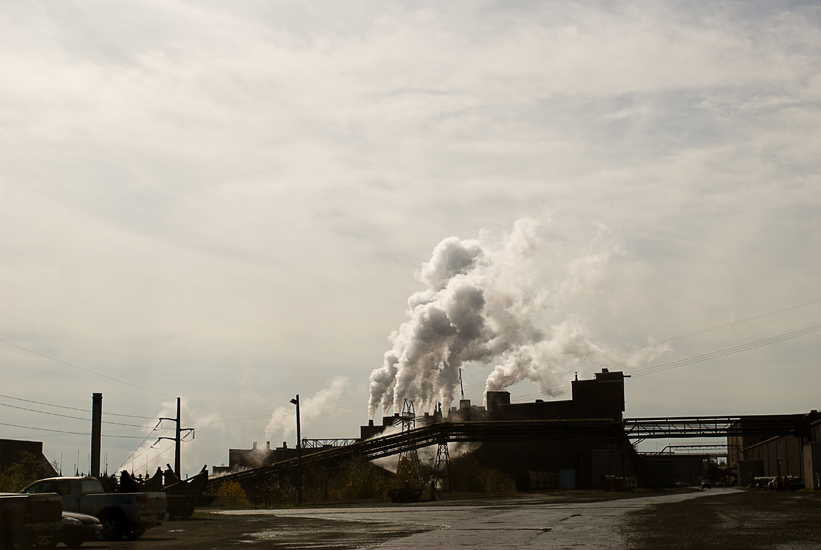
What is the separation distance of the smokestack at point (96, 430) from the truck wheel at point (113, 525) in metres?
34.9

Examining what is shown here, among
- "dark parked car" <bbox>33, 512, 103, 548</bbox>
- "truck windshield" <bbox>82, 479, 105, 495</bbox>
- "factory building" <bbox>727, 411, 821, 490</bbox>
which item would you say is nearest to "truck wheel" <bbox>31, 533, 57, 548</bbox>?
"dark parked car" <bbox>33, 512, 103, 548</bbox>

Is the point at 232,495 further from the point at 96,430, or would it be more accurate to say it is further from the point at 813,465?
the point at 813,465

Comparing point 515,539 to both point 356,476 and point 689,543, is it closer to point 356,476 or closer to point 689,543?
point 689,543

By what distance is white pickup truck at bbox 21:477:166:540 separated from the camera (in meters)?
21.6

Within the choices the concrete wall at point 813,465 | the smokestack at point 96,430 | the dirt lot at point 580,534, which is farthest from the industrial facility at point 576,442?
the dirt lot at point 580,534

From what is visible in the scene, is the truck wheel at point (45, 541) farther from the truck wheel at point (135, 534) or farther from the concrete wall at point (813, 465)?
the concrete wall at point (813, 465)

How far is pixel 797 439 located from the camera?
77.8 meters

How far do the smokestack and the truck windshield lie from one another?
34111 millimetres

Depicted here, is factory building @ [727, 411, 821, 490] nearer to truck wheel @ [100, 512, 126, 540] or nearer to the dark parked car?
truck wheel @ [100, 512, 126, 540]

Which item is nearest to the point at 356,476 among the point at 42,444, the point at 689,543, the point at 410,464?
the point at 410,464

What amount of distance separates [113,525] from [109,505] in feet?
1.76

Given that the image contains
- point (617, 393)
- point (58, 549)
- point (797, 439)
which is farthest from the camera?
point (617, 393)

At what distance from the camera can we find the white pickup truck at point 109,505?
71.0ft

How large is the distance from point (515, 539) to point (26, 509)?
10126 millimetres
